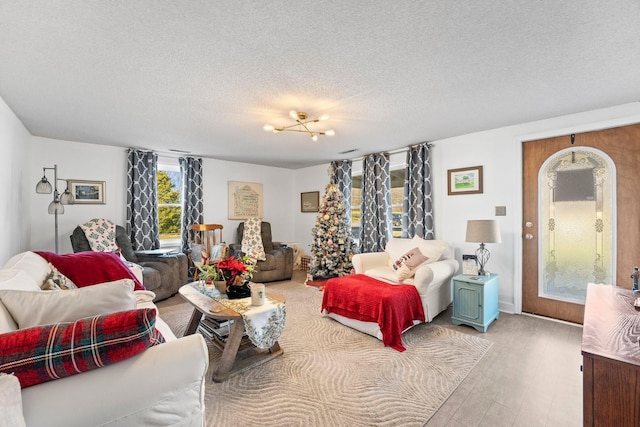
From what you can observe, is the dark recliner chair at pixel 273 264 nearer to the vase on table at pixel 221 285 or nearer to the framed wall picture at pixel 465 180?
the vase on table at pixel 221 285

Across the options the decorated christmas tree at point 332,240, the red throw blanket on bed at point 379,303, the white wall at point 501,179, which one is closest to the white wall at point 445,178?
the white wall at point 501,179

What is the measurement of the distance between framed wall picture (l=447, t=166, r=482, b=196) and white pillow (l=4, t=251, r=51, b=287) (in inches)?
175

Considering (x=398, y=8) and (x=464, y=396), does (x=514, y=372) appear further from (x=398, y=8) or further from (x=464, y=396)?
(x=398, y=8)

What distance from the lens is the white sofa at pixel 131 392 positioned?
0.90 m

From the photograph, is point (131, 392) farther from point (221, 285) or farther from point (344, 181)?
point (344, 181)

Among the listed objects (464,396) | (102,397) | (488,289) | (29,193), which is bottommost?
(464,396)

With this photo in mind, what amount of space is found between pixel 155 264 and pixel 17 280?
106 inches

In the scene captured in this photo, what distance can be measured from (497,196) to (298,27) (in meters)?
3.30

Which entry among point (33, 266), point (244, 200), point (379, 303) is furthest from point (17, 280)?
point (244, 200)

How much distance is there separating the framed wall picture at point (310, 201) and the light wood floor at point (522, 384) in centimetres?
399

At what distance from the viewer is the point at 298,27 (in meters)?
1.67

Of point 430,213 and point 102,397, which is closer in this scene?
point 102,397

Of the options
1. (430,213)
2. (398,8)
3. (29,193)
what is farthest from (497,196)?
(29,193)

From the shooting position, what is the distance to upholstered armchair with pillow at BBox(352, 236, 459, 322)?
306 cm
